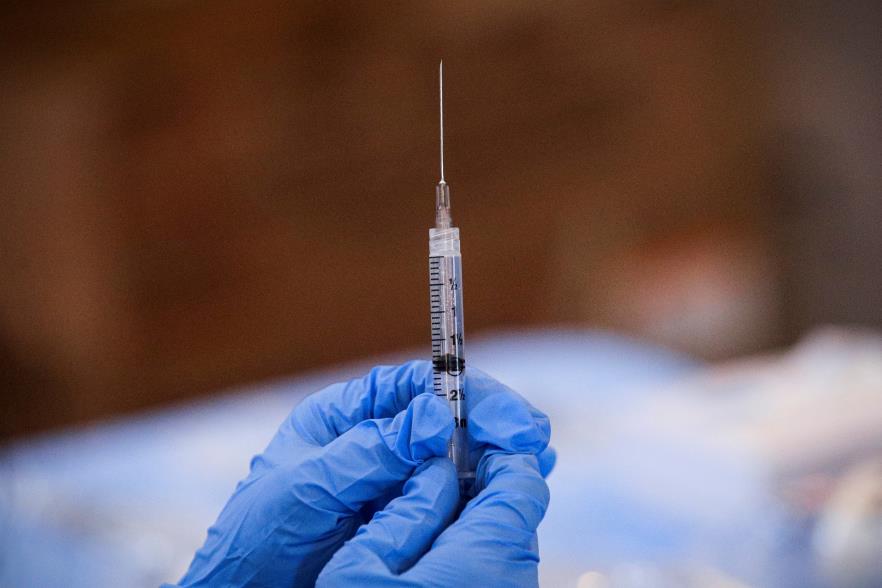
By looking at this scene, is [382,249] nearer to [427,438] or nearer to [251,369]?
[251,369]

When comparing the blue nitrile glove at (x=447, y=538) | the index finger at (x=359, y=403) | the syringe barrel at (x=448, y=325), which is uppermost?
the syringe barrel at (x=448, y=325)

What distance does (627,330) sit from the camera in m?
1.66

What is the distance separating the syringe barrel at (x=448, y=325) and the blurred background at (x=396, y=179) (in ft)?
2.15

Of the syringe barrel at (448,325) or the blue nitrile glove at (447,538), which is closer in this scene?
the blue nitrile glove at (447,538)

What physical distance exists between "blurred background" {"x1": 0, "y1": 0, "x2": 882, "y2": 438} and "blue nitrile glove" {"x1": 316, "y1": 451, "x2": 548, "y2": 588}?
0.77m

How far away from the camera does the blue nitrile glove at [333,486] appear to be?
3.27 feet

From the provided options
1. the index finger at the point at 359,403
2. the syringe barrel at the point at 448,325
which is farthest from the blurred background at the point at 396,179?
the syringe barrel at the point at 448,325

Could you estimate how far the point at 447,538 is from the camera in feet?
2.97

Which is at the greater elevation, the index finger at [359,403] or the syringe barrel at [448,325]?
the syringe barrel at [448,325]

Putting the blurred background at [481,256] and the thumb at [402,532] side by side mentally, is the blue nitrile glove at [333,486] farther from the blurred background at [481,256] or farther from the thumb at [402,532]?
the blurred background at [481,256]

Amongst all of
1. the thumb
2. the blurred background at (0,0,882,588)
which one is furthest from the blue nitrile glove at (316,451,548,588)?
the blurred background at (0,0,882,588)

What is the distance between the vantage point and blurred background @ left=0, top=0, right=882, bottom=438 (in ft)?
5.29

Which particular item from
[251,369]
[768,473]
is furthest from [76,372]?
[768,473]

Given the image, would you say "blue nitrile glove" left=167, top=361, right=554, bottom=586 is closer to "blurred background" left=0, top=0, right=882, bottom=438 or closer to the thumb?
the thumb
